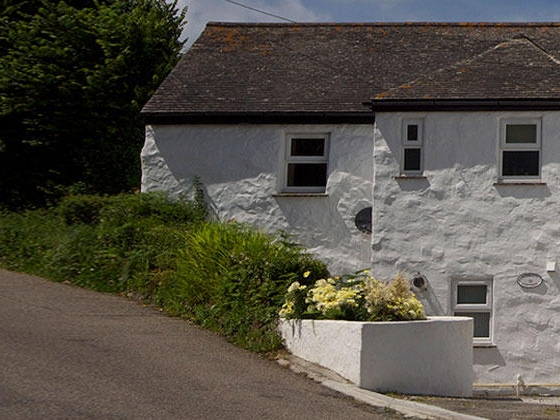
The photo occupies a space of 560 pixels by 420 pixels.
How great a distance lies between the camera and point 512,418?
434 inches

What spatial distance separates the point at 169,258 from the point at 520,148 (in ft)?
21.6

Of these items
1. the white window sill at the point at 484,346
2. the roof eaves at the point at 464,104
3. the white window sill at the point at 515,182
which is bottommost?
the white window sill at the point at 484,346

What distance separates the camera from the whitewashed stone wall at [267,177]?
66.0ft

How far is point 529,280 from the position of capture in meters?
17.8

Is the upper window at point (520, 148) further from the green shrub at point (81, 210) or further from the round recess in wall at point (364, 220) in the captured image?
the green shrub at point (81, 210)

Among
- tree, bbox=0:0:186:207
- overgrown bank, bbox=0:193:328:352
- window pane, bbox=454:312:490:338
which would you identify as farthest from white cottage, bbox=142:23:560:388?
tree, bbox=0:0:186:207

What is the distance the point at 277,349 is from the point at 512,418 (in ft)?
12.5

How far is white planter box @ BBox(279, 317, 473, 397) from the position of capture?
1238 cm

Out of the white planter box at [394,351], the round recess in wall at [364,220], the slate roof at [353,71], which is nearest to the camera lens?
the white planter box at [394,351]

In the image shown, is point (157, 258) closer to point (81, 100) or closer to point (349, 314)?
point (349, 314)

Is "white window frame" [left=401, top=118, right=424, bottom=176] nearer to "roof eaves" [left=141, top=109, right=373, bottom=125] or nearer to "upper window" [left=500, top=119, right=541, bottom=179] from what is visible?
"upper window" [left=500, top=119, right=541, bottom=179]

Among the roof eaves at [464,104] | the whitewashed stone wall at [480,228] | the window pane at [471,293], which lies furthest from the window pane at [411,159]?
the window pane at [471,293]

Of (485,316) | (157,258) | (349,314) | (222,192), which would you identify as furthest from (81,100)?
(349,314)

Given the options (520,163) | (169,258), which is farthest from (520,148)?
(169,258)
